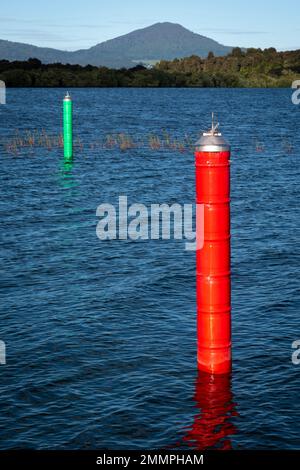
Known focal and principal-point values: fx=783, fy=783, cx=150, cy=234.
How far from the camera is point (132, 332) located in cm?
2320

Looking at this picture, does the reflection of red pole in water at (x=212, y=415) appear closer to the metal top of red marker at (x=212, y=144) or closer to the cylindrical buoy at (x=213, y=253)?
the cylindrical buoy at (x=213, y=253)

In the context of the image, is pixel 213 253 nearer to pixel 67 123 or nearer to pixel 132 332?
pixel 132 332

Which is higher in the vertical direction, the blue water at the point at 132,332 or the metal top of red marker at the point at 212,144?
the metal top of red marker at the point at 212,144

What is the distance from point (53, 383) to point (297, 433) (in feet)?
20.2

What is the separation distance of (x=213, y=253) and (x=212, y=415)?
12.5ft

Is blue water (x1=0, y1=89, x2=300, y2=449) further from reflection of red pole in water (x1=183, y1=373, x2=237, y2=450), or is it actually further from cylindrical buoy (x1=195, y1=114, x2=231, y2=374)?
cylindrical buoy (x1=195, y1=114, x2=231, y2=374)

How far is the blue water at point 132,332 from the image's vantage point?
17141mm

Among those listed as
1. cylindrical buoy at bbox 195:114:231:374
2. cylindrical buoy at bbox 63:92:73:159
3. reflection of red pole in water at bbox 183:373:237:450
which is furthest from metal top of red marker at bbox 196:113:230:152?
cylindrical buoy at bbox 63:92:73:159

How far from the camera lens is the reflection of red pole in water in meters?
16.4

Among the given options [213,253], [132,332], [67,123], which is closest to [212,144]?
[213,253]

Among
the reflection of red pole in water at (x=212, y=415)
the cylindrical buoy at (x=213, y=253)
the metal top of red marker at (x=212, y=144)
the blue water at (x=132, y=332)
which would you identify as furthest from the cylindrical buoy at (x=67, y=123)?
the metal top of red marker at (x=212, y=144)

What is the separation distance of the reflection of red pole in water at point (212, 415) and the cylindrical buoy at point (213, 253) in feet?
2.11

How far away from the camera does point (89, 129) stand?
335 feet
